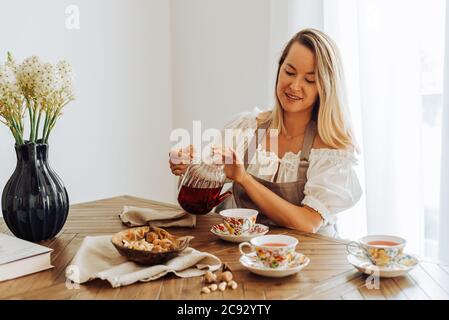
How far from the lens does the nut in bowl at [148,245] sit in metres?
1.11

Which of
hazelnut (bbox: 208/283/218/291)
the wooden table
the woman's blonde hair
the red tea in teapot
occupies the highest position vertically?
the woman's blonde hair

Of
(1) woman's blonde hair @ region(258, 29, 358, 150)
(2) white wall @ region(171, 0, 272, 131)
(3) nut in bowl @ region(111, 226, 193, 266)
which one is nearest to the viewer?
(3) nut in bowl @ region(111, 226, 193, 266)

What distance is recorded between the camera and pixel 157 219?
1507mm

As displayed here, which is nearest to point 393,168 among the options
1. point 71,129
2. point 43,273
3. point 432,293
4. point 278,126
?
point 278,126

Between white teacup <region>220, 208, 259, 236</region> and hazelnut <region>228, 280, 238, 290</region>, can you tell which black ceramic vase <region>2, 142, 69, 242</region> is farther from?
hazelnut <region>228, 280, 238, 290</region>

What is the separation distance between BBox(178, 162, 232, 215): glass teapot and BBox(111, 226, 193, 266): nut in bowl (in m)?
0.25

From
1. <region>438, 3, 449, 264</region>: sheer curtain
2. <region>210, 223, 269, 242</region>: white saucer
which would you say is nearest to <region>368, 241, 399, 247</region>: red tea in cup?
<region>210, 223, 269, 242</region>: white saucer

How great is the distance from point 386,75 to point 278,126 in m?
0.60

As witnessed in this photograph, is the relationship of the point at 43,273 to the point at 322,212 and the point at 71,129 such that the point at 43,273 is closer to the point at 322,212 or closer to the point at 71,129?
the point at 322,212

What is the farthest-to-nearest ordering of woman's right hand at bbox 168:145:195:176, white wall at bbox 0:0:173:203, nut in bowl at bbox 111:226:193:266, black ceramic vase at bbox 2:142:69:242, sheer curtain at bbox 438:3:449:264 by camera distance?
1. white wall at bbox 0:0:173:203
2. sheer curtain at bbox 438:3:449:264
3. woman's right hand at bbox 168:145:195:176
4. black ceramic vase at bbox 2:142:69:242
5. nut in bowl at bbox 111:226:193:266

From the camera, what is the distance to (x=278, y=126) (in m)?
1.91

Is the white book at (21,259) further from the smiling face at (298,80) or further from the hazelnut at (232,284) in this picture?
the smiling face at (298,80)

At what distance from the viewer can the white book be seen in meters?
1.08

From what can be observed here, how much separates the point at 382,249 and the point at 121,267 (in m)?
0.56
